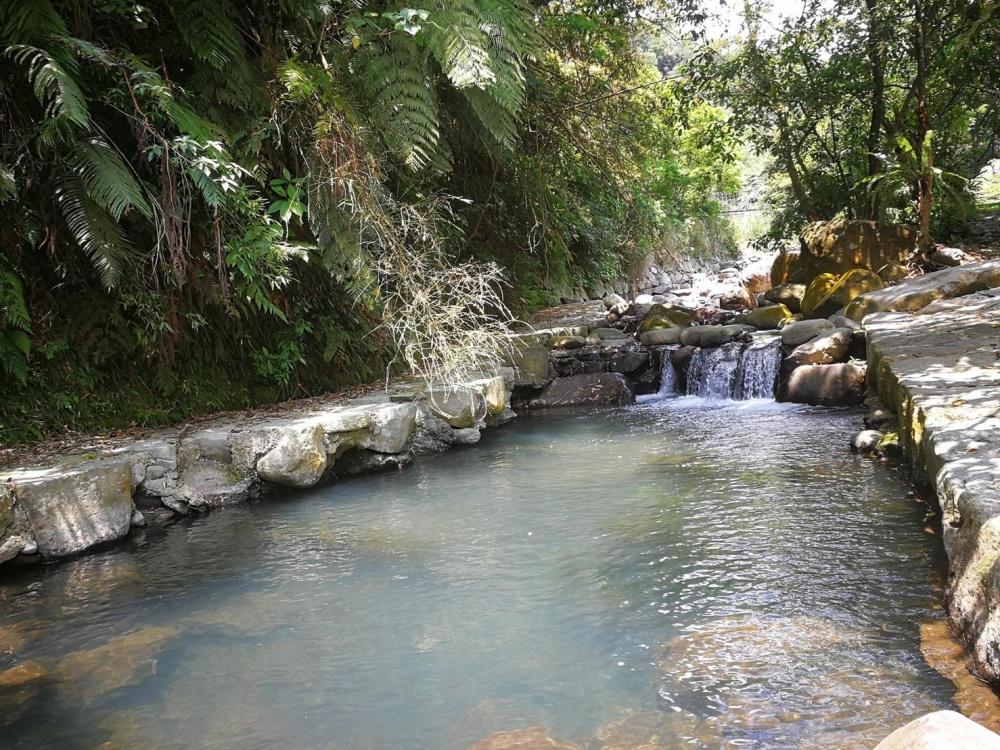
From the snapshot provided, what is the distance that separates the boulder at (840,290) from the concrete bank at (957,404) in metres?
0.67

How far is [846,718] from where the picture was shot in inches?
103

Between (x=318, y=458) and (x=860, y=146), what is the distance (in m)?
11.1

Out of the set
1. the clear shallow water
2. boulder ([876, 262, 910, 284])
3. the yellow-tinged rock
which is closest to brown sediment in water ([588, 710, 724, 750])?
the clear shallow water

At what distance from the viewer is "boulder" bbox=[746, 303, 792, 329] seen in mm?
10578

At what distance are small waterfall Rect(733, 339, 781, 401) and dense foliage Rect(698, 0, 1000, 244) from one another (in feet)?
11.4

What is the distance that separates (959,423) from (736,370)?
17.3ft

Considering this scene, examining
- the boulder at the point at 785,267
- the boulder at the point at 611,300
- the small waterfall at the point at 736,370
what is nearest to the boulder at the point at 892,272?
the boulder at the point at 785,267

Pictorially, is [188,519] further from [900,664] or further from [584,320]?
[584,320]

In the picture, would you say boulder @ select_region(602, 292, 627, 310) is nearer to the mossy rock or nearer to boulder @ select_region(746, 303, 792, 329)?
the mossy rock

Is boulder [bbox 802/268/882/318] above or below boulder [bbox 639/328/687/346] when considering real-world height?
above

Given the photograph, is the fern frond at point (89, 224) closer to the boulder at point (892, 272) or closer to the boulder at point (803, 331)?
the boulder at point (803, 331)

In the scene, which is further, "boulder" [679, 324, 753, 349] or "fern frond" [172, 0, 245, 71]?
"boulder" [679, 324, 753, 349]

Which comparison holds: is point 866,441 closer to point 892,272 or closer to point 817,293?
point 817,293

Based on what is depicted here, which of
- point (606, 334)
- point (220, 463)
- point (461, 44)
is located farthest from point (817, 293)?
point (220, 463)
